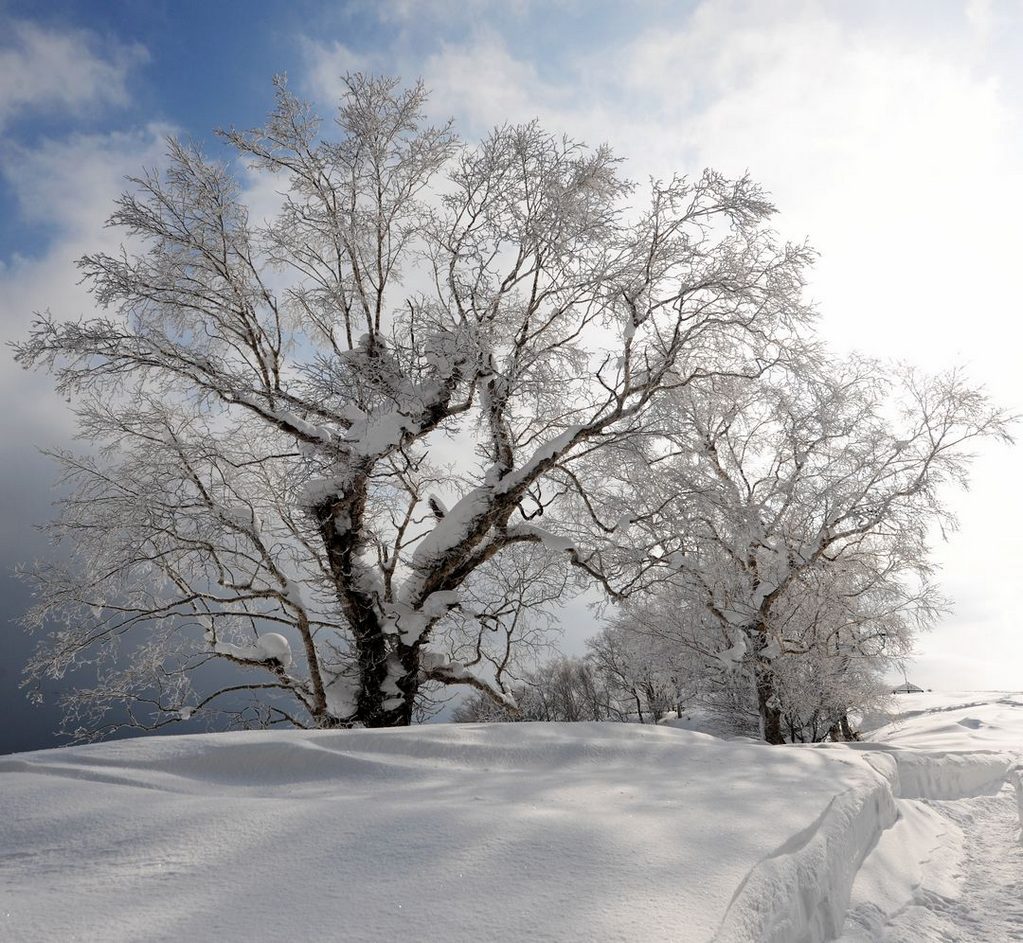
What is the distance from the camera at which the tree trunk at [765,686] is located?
14914 millimetres

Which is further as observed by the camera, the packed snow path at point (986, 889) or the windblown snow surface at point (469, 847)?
the packed snow path at point (986, 889)

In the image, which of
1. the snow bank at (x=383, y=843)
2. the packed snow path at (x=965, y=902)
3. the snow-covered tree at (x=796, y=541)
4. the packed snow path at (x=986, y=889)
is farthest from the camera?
the snow-covered tree at (x=796, y=541)

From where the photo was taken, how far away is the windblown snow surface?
1810mm

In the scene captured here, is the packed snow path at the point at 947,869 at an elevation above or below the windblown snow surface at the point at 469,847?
below

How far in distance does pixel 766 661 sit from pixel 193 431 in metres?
13.1

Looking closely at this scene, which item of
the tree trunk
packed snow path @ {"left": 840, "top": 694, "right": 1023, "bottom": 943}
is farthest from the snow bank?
the tree trunk

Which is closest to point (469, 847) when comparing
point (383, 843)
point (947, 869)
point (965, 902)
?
point (383, 843)

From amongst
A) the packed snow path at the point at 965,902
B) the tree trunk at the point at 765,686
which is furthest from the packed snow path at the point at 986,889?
the tree trunk at the point at 765,686

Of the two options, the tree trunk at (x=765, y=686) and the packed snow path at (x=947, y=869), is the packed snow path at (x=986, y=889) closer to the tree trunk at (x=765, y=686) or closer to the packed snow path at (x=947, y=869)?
the packed snow path at (x=947, y=869)

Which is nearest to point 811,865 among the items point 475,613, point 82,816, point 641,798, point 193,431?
point 641,798

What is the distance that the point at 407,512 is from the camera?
11.3 meters

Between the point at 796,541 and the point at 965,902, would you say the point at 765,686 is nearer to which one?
the point at 796,541

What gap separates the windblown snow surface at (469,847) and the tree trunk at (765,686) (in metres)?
10.3

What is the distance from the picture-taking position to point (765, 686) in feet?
50.9
